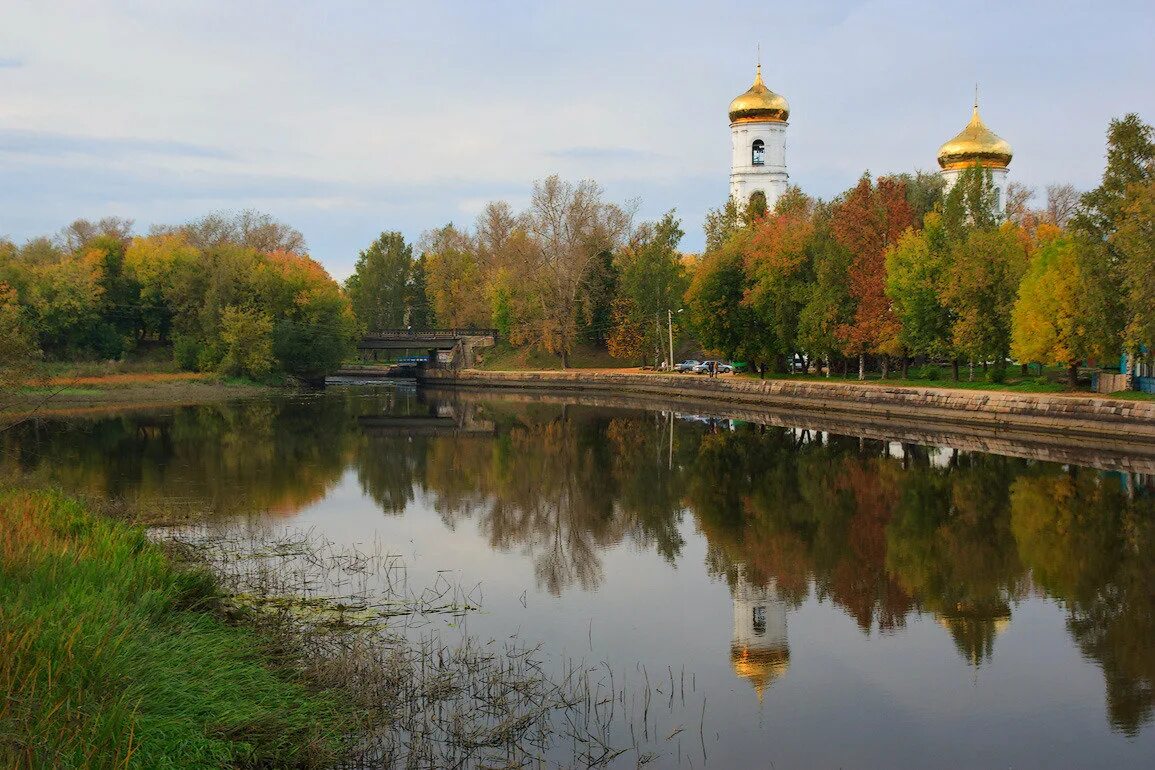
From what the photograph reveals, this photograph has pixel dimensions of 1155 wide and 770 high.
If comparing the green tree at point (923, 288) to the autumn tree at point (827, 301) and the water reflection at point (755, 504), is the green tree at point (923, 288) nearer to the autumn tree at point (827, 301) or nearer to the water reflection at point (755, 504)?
the autumn tree at point (827, 301)

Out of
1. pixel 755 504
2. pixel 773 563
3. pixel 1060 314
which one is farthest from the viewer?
pixel 1060 314

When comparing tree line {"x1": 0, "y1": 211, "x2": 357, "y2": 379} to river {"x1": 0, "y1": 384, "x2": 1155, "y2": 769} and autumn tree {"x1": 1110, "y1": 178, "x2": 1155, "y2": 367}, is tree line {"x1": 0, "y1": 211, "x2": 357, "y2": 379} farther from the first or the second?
autumn tree {"x1": 1110, "y1": 178, "x2": 1155, "y2": 367}

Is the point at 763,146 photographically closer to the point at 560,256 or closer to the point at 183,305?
the point at 560,256

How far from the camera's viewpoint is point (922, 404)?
40031 mm

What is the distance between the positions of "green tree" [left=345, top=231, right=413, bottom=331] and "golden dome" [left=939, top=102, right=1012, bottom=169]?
2066 inches

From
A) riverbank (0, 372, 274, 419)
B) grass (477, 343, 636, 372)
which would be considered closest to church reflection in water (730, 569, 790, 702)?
riverbank (0, 372, 274, 419)

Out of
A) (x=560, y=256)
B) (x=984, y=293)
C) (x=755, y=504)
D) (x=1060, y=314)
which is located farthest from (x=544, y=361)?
(x=755, y=504)

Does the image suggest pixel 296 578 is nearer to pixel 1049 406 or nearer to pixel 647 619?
pixel 647 619

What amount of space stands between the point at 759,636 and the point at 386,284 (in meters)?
92.9

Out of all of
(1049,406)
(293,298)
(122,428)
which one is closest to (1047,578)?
(1049,406)

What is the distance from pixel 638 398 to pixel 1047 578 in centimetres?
4384

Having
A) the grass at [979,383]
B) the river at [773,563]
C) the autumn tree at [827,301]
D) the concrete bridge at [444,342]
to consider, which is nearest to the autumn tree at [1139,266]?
the grass at [979,383]

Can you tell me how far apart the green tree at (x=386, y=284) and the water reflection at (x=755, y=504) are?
60.0 metres

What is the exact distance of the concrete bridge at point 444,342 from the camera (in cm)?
7975
